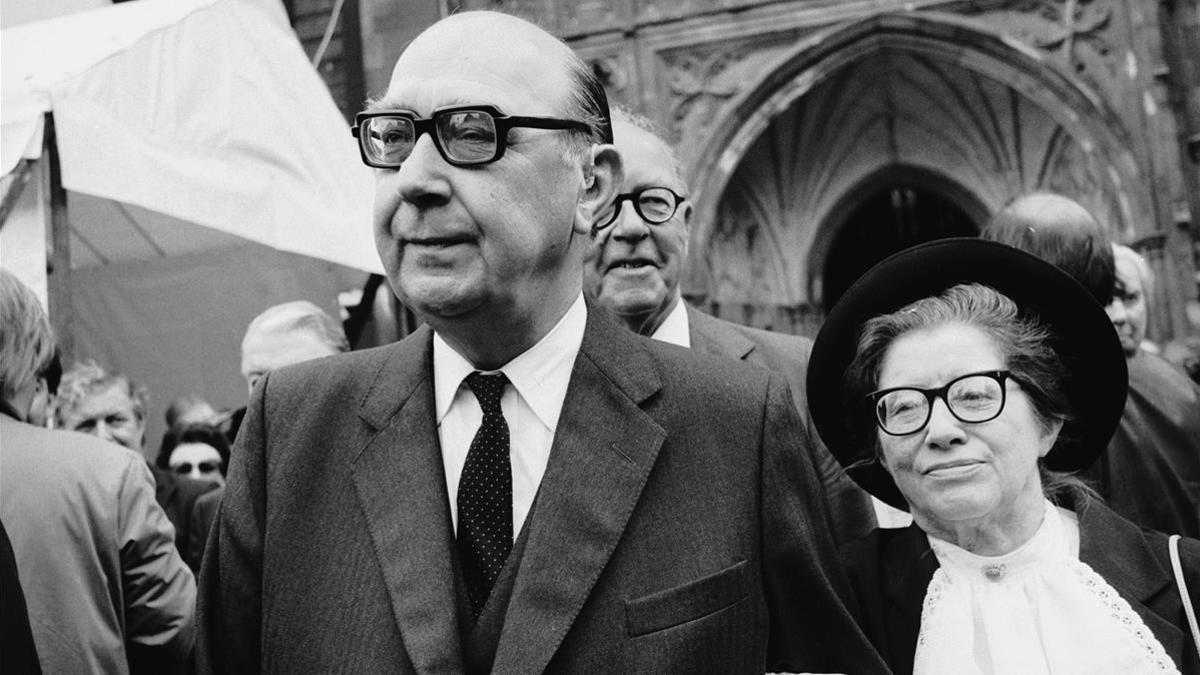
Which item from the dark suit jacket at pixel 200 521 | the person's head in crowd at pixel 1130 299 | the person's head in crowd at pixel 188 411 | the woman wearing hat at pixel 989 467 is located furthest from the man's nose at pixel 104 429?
the person's head in crowd at pixel 1130 299

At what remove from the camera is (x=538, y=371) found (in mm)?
1702

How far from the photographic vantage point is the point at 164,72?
443 cm

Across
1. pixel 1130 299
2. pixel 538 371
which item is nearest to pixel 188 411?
pixel 1130 299

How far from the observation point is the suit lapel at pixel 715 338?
117 inches

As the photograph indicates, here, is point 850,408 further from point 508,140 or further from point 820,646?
point 508,140

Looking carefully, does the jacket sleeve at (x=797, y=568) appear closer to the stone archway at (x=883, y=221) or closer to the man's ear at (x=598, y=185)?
the man's ear at (x=598, y=185)

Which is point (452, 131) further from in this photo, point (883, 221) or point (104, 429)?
point (883, 221)

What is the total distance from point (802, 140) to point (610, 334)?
13.4 m

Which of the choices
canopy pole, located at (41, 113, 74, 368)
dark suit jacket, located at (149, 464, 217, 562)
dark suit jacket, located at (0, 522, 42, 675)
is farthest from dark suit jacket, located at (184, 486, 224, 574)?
dark suit jacket, located at (0, 522, 42, 675)

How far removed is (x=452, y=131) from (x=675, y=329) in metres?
1.54

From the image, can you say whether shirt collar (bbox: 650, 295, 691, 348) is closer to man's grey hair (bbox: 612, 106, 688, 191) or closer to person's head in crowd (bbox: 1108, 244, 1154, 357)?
man's grey hair (bbox: 612, 106, 688, 191)

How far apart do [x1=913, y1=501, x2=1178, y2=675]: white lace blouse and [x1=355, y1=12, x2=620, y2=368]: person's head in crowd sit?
921mm

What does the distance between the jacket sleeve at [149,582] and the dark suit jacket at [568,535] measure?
116 centimetres

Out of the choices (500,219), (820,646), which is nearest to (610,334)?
(500,219)
